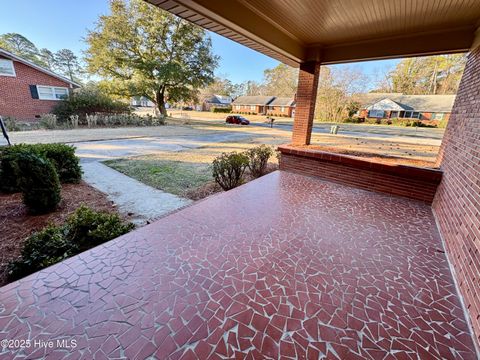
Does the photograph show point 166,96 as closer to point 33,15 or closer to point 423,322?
point 33,15

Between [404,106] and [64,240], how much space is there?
36.8 metres

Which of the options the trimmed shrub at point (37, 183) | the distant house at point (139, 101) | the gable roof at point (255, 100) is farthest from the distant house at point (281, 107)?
the trimmed shrub at point (37, 183)

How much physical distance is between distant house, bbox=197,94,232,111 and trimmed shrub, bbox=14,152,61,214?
4560 cm

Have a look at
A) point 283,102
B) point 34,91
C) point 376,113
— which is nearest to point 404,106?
point 376,113

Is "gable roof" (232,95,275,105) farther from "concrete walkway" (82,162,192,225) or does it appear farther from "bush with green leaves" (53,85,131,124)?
"concrete walkway" (82,162,192,225)

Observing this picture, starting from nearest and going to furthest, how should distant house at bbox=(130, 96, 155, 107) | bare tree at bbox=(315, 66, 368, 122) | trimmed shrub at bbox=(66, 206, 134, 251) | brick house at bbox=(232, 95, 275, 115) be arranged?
trimmed shrub at bbox=(66, 206, 134, 251) → distant house at bbox=(130, 96, 155, 107) → bare tree at bbox=(315, 66, 368, 122) → brick house at bbox=(232, 95, 275, 115)

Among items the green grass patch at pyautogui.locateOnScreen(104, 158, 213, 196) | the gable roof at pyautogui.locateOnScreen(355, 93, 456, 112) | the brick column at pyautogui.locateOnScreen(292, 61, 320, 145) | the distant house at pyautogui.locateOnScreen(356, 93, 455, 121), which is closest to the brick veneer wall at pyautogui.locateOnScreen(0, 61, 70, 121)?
the green grass patch at pyautogui.locateOnScreen(104, 158, 213, 196)

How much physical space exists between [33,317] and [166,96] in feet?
73.5

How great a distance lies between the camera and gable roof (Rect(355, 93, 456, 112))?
26.1 metres

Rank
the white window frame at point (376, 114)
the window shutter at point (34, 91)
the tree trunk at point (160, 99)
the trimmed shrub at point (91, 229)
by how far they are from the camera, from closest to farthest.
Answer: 1. the trimmed shrub at point (91, 229)
2. the window shutter at point (34, 91)
3. the tree trunk at point (160, 99)
4. the white window frame at point (376, 114)

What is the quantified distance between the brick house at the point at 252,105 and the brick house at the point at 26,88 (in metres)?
29.5

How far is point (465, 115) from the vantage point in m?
3.04

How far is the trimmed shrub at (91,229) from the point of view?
2441mm

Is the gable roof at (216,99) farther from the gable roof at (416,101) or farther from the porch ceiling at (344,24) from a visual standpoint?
the porch ceiling at (344,24)
